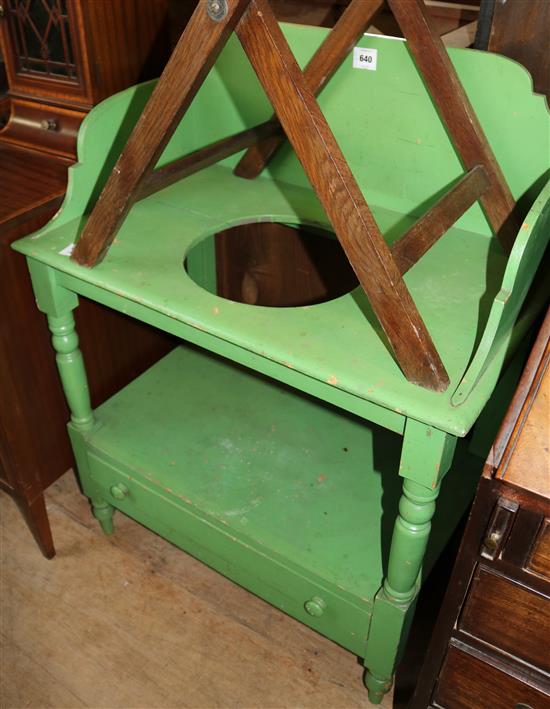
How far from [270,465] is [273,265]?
59cm

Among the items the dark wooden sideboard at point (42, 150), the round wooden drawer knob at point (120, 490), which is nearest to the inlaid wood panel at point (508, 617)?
the round wooden drawer knob at point (120, 490)

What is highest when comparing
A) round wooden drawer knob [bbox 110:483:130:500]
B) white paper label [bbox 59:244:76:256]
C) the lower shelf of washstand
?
white paper label [bbox 59:244:76:256]

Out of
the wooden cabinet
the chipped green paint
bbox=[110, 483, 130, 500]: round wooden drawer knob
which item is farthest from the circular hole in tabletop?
the wooden cabinet

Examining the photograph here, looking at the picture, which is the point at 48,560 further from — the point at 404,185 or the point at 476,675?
the point at 404,185

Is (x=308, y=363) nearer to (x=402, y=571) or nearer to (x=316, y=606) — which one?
(x=402, y=571)

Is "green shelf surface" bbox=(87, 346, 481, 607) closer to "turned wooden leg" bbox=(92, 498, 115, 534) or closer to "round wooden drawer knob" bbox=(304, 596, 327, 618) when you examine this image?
"round wooden drawer knob" bbox=(304, 596, 327, 618)

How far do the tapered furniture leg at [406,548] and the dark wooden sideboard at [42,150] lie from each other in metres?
0.92

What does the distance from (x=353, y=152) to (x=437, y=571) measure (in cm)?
111

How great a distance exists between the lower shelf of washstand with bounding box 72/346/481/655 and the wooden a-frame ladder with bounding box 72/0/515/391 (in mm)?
539

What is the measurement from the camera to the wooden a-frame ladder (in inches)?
38.8

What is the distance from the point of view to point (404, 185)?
155cm

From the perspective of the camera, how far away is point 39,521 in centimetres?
174

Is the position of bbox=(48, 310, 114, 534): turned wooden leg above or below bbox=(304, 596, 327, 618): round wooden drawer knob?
above

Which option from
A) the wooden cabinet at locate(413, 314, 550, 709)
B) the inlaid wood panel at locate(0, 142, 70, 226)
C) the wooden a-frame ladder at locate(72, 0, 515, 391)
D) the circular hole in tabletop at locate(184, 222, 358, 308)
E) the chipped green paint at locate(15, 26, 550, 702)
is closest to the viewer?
the wooden cabinet at locate(413, 314, 550, 709)
